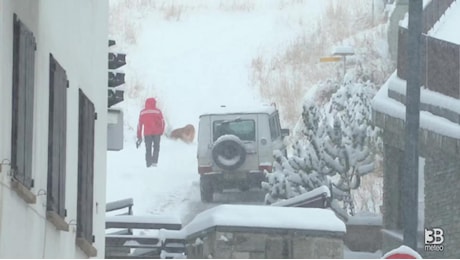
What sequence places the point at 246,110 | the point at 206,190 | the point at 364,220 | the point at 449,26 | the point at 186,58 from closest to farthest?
the point at 449,26 < the point at 364,220 < the point at 206,190 < the point at 246,110 < the point at 186,58

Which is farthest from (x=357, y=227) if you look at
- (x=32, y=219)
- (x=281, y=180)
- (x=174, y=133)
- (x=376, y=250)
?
(x=174, y=133)

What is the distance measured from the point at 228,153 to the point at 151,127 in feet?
17.9

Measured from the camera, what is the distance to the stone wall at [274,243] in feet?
48.4

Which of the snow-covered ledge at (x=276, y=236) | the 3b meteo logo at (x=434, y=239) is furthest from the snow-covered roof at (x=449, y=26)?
the snow-covered ledge at (x=276, y=236)

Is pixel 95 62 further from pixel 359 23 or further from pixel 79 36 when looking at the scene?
pixel 359 23

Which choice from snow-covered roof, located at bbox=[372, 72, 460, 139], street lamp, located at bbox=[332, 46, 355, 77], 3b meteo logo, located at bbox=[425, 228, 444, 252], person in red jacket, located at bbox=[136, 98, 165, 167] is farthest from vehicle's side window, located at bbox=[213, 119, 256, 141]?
3b meteo logo, located at bbox=[425, 228, 444, 252]

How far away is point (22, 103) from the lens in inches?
387

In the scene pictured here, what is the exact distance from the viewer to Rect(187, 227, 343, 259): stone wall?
14.8 meters

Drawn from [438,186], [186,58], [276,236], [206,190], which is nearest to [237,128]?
[206,190]

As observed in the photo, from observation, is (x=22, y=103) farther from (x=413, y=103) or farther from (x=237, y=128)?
(x=237, y=128)

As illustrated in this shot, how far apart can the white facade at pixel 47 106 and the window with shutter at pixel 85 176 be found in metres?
0.14

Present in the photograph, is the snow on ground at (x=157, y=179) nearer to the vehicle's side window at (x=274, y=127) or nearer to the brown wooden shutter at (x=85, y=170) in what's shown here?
the vehicle's side window at (x=274, y=127)

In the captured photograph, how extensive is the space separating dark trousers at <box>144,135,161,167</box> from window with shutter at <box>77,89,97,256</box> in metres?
22.3

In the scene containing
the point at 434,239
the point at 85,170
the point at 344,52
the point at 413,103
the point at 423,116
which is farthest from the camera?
the point at 344,52
